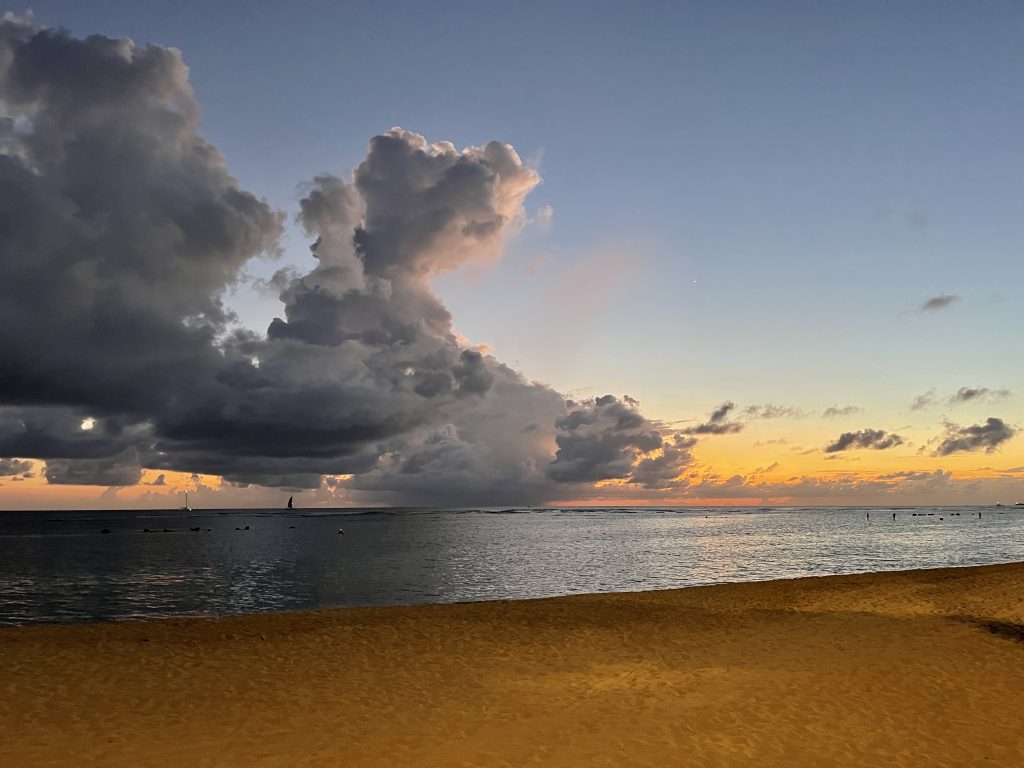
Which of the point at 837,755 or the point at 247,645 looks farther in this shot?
the point at 247,645

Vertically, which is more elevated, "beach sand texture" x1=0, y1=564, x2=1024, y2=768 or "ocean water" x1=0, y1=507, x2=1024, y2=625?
"beach sand texture" x1=0, y1=564, x2=1024, y2=768

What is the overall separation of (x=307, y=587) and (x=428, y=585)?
9159 mm

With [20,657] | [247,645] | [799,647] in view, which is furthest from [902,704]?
[20,657]

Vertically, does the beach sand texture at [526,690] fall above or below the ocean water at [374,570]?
above

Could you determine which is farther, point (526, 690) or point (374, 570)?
point (374, 570)

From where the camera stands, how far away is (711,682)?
56.0 ft

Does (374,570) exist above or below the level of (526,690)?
below

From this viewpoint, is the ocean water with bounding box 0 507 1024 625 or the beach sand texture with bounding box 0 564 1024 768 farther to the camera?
the ocean water with bounding box 0 507 1024 625

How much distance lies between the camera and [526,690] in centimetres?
1658

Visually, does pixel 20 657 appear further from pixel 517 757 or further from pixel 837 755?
pixel 837 755

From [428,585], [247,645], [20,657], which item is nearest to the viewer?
[20,657]

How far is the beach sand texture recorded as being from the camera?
12484 millimetres

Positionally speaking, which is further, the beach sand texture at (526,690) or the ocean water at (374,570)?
the ocean water at (374,570)

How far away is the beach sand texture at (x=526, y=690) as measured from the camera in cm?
1248
